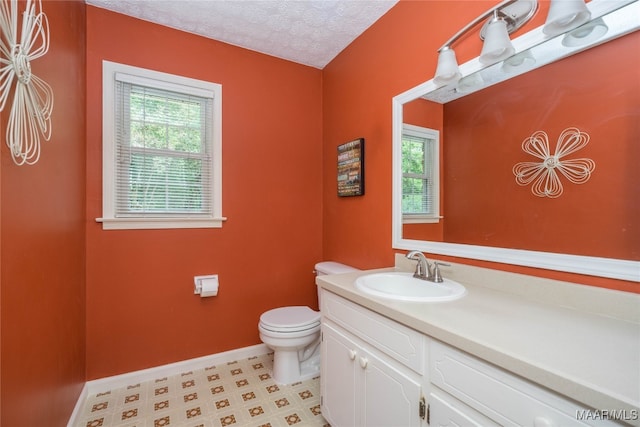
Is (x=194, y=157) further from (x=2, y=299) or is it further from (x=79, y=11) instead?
(x=2, y=299)

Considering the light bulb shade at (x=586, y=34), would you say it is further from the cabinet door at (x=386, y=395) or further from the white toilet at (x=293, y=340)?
the white toilet at (x=293, y=340)

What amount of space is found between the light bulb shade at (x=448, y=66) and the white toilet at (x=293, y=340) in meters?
1.41

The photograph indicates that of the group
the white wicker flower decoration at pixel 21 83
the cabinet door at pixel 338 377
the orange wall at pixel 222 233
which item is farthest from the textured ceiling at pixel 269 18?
the cabinet door at pixel 338 377

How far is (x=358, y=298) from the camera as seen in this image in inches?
47.4

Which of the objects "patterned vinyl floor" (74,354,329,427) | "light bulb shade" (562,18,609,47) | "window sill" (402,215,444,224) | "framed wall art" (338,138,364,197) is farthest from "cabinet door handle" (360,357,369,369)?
"light bulb shade" (562,18,609,47)

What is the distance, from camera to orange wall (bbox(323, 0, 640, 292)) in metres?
1.45

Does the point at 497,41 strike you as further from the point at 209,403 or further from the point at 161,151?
the point at 209,403

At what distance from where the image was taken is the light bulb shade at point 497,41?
1.13 m

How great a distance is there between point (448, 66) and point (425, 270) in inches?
40.1

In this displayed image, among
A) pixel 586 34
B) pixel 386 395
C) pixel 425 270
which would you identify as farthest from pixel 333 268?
pixel 586 34

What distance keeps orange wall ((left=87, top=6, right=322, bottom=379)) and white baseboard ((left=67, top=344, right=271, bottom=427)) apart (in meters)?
0.04

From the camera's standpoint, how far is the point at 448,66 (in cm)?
135

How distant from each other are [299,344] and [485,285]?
1.22 metres

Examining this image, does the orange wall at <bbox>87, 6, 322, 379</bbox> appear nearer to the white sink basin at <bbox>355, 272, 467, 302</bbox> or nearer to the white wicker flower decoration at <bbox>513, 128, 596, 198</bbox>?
the white sink basin at <bbox>355, 272, 467, 302</bbox>
